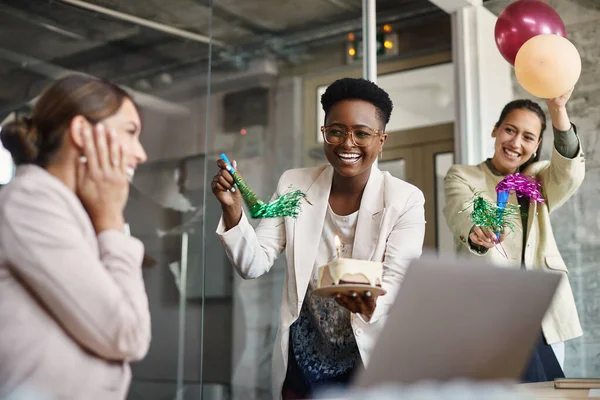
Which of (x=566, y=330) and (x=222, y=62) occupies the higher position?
(x=222, y=62)

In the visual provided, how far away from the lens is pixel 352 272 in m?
1.74

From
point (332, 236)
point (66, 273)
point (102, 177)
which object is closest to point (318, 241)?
point (332, 236)

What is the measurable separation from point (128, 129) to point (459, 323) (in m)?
0.74

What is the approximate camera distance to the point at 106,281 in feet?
4.48

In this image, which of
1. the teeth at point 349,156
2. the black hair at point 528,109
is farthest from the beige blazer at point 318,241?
the black hair at point 528,109

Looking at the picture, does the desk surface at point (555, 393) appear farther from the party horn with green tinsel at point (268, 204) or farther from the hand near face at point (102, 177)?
the hand near face at point (102, 177)

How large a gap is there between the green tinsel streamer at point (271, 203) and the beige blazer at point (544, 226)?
35.4 inches

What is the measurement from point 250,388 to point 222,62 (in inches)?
71.9

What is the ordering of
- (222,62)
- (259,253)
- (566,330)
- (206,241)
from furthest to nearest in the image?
(222,62), (206,241), (566,330), (259,253)

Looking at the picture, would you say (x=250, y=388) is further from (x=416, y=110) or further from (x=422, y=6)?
(x=422, y=6)

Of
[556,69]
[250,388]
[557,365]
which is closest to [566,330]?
[557,365]

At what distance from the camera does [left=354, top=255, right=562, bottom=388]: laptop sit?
122 cm

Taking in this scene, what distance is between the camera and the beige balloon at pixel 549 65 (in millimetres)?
2852

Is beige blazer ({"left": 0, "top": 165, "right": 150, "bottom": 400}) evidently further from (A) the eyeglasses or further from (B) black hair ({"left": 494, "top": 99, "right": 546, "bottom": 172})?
(B) black hair ({"left": 494, "top": 99, "right": 546, "bottom": 172})
